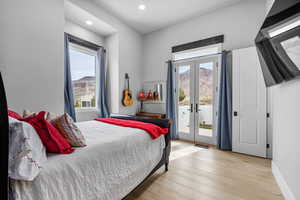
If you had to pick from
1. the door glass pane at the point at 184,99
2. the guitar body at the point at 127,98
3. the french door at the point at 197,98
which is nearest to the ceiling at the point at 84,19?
→ the guitar body at the point at 127,98

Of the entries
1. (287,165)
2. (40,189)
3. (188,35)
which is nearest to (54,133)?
(40,189)

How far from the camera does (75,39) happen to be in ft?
10.1

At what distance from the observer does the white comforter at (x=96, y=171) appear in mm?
766

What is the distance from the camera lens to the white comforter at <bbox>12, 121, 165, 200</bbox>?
2.51ft

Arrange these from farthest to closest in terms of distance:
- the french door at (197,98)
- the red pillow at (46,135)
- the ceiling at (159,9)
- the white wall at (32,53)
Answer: the french door at (197,98), the ceiling at (159,9), the white wall at (32,53), the red pillow at (46,135)

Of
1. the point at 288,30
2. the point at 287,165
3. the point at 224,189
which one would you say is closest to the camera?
the point at 288,30

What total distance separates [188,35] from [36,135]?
3.80 m

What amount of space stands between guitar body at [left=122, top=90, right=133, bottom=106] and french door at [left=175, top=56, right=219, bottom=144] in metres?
1.39

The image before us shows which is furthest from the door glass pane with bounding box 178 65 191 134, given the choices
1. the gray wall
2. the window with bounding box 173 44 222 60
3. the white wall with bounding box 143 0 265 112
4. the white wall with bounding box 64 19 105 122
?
the white wall with bounding box 64 19 105 122

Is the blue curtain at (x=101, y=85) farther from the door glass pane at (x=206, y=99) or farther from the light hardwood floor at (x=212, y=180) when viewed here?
the door glass pane at (x=206, y=99)

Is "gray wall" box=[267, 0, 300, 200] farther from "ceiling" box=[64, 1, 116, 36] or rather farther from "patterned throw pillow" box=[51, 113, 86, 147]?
"ceiling" box=[64, 1, 116, 36]

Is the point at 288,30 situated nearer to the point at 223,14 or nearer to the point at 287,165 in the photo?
the point at 287,165

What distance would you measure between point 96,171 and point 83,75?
295cm

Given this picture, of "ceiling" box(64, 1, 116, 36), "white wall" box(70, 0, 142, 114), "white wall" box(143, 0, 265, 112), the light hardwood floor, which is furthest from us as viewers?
"white wall" box(70, 0, 142, 114)
